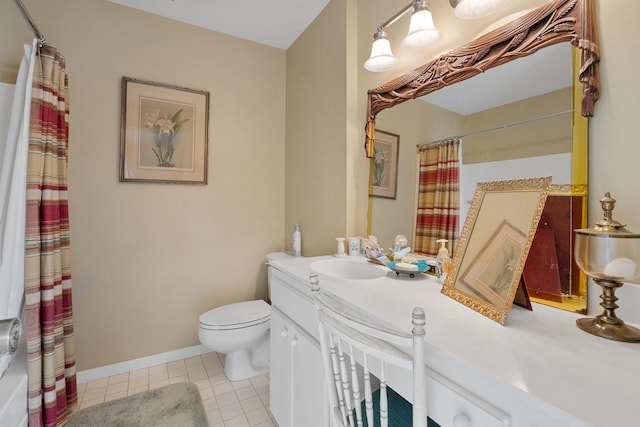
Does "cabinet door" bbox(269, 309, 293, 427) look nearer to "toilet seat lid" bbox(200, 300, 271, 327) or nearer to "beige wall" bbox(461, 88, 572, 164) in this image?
"toilet seat lid" bbox(200, 300, 271, 327)

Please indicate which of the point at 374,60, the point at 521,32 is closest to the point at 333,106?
the point at 374,60

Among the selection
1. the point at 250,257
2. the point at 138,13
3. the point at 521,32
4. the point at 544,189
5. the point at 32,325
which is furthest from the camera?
the point at 250,257

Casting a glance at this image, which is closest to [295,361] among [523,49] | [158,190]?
[523,49]

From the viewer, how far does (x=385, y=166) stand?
152 centimetres

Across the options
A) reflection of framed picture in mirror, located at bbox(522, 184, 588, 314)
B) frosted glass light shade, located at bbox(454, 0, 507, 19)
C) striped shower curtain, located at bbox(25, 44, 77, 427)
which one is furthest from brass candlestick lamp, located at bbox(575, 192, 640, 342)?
striped shower curtain, located at bbox(25, 44, 77, 427)

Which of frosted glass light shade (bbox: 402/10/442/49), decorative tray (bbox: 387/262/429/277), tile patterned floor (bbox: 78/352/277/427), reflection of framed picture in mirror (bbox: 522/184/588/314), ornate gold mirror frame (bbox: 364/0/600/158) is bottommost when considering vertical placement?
tile patterned floor (bbox: 78/352/277/427)

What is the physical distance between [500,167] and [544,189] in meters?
0.26

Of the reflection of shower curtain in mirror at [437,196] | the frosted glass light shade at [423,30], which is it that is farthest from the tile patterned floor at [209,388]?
the frosted glass light shade at [423,30]

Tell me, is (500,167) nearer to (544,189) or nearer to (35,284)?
(544,189)

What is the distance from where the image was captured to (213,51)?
2.18 metres

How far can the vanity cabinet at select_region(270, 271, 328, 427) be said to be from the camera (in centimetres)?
105

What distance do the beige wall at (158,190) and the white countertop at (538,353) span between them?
5.27ft

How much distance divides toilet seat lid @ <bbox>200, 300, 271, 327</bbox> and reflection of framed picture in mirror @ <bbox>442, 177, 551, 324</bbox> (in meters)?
1.29

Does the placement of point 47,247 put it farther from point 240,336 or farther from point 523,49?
point 523,49
